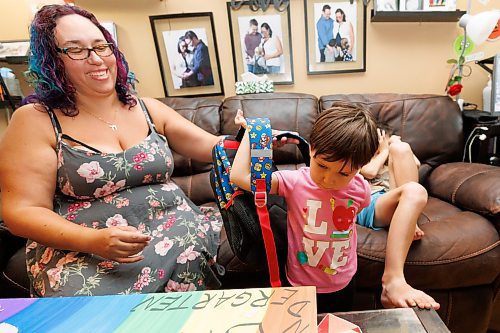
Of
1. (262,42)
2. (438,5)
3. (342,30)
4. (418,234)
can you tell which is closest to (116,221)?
(418,234)

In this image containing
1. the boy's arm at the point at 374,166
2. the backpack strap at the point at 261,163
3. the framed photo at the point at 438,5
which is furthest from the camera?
the framed photo at the point at 438,5

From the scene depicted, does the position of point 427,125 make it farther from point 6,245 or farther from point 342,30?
point 6,245

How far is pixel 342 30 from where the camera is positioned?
1.92m

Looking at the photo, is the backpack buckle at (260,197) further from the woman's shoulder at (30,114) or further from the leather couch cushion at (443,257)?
the woman's shoulder at (30,114)

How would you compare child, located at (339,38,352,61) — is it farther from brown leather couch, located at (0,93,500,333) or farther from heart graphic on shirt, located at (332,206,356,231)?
heart graphic on shirt, located at (332,206,356,231)

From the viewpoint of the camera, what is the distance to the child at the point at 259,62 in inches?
77.6

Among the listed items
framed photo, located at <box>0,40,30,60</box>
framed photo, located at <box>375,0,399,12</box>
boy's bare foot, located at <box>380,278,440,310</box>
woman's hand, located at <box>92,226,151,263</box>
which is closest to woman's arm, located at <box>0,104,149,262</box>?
woman's hand, located at <box>92,226,151,263</box>

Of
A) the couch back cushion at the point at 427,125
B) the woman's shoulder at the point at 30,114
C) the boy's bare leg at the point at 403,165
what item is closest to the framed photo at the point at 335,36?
the couch back cushion at the point at 427,125

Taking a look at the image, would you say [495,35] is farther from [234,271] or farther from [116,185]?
[116,185]

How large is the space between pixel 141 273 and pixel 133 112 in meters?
0.57

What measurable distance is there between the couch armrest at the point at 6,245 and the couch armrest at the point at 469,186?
184 cm

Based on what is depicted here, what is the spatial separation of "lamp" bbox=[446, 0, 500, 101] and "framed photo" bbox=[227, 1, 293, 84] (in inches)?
36.3

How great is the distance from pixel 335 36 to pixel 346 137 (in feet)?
4.73

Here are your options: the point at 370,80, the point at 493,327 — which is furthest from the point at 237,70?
the point at 493,327
